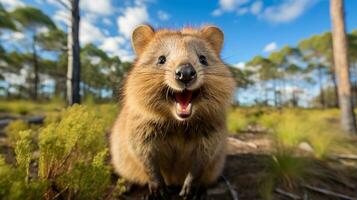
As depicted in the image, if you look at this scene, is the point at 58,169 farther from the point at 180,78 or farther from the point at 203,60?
the point at 203,60

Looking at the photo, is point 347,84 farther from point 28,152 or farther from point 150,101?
point 28,152

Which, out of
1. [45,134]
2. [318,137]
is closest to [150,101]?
[45,134]

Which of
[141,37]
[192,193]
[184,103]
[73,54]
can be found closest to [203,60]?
[184,103]

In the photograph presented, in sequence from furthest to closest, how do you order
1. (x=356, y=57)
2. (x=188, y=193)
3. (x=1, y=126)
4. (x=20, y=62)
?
(x=356, y=57) < (x=20, y=62) < (x=1, y=126) < (x=188, y=193)

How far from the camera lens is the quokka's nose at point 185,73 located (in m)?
2.08

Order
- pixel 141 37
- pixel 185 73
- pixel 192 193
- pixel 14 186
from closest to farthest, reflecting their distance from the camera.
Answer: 1. pixel 14 186
2. pixel 185 73
3. pixel 192 193
4. pixel 141 37

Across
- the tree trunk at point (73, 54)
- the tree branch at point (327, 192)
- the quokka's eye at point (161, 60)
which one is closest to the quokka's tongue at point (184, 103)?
the quokka's eye at point (161, 60)

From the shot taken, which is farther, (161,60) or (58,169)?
(161,60)

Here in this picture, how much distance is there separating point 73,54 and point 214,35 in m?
3.82

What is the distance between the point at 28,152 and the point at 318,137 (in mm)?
5393

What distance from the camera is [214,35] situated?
2986 millimetres

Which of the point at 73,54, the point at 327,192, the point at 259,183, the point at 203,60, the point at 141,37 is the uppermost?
the point at 73,54

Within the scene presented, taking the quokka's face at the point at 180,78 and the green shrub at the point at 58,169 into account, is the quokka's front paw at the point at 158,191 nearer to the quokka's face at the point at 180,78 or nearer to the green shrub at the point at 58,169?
the green shrub at the point at 58,169

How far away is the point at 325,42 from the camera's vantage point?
3441 centimetres
